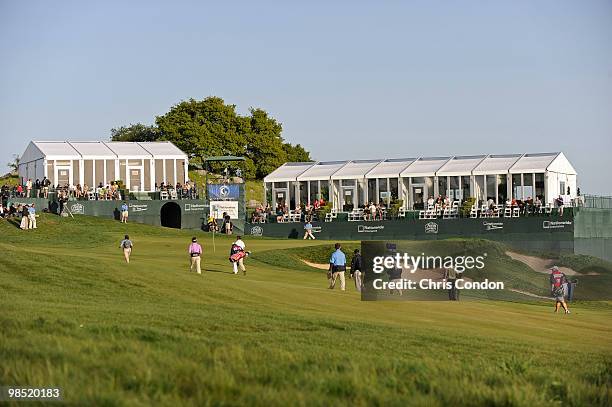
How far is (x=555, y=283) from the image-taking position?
39.1 metres

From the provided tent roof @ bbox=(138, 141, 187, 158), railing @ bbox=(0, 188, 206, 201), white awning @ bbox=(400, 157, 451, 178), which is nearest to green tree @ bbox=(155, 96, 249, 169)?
tent roof @ bbox=(138, 141, 187, 158)

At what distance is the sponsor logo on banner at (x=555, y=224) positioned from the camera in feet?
226

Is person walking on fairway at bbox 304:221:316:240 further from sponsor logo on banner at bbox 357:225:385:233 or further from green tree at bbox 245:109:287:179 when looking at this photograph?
green tree at bbox 245:109:287:179

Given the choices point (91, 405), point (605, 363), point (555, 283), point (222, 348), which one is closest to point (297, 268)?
point (555, 283)

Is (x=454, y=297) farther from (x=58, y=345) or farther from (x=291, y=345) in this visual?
(x=58, y=345)

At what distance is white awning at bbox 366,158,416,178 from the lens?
3214 inches

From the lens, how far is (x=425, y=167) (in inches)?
3189

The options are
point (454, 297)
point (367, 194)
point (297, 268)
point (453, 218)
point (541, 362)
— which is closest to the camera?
point (541, 362)

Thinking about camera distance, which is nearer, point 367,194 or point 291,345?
point 291,345

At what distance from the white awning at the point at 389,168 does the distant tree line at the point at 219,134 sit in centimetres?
2804

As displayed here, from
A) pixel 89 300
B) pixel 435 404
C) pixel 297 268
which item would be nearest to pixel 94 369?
pixel 435 404

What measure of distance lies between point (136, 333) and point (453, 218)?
55985 millimetres

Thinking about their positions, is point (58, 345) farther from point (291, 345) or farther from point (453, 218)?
point (453, 218)

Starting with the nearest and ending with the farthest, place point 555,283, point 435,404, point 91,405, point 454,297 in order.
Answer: point 91,405
point 435,404
point 454,297
point 555,283
